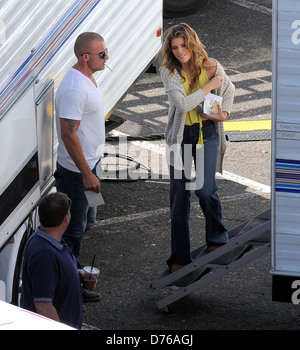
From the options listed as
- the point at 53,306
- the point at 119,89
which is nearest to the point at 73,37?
the point at 119,89

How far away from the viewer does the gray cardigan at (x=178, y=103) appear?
755 cm

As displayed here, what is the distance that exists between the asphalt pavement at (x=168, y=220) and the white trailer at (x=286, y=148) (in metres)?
0.81

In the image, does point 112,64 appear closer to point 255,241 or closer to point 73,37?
point 73,37

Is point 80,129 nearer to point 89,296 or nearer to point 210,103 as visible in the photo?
point 210,103

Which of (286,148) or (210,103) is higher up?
(210,103)

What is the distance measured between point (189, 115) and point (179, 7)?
9.04m

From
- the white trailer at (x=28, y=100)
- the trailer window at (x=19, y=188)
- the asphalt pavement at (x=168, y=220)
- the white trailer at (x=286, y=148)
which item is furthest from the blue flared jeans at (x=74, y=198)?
the white trailer at (x=286, y=148)

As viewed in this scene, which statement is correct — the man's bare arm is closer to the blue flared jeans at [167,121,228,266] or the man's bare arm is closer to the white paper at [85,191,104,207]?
the white paper at [85,191,104,207]

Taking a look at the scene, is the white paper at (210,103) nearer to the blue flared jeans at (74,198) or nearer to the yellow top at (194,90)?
the yellow top at (194,90)

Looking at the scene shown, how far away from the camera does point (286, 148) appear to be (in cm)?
680

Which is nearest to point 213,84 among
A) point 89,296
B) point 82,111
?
point 82,111

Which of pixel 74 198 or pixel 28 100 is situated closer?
pixel 28 100

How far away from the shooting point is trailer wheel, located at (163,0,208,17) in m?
16.3

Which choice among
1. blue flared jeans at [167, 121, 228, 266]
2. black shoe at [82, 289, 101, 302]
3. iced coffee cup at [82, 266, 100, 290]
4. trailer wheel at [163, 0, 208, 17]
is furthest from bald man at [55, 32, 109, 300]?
trailer wheel at [163, 0, 208, 17]
